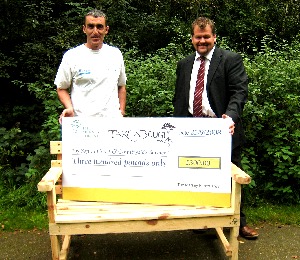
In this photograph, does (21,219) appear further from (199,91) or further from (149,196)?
(199,91)

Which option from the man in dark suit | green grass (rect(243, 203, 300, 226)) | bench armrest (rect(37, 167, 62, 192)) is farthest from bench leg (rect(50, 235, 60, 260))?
green grass (rect(243, 203, 300, 226))

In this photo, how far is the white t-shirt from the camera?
3416mm

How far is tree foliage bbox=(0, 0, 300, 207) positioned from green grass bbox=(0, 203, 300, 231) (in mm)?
208

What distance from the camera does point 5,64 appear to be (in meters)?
7.01

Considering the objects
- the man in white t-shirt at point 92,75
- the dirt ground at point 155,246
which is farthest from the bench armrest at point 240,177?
→ the man in white t-shirt at point 92,75

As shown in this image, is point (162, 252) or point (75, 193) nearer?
point (75, 193)

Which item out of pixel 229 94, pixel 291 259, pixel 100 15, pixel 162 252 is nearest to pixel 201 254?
pixel 162 252

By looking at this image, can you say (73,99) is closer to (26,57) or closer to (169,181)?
(169,181)

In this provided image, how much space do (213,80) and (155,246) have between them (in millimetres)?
1598

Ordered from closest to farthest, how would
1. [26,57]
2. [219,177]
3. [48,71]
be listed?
[219,177] < [48,71] < [26,57]

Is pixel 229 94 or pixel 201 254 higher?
pixel 229 94

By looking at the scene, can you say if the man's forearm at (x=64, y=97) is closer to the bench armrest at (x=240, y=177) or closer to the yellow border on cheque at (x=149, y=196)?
the yellow border on cheque at (x=149, y=196)

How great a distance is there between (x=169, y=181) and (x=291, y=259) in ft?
4.21

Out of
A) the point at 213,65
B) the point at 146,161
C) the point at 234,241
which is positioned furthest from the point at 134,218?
the point at 213,65
